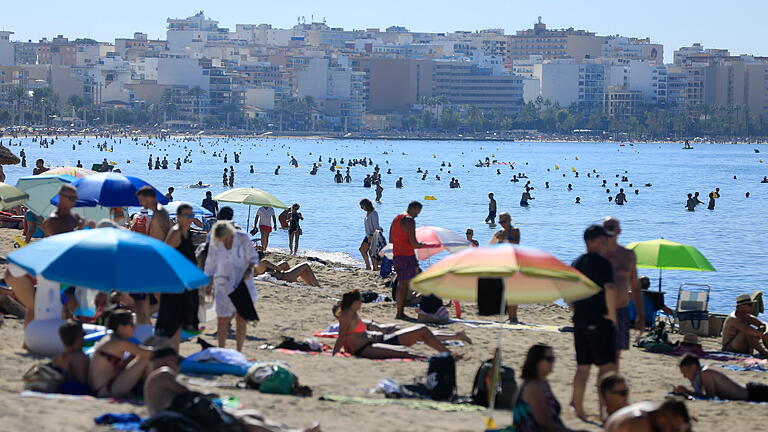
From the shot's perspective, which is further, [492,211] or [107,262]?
[492,211]

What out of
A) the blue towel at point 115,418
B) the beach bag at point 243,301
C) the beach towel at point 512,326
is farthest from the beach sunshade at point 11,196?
the blue towel at point 115,418

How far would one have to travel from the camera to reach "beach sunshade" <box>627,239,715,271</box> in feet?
42.2

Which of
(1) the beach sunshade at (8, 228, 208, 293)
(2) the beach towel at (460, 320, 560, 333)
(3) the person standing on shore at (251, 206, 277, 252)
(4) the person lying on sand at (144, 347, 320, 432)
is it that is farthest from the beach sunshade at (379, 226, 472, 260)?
(3) the person standing on shore at (251, 206, 277, 252)

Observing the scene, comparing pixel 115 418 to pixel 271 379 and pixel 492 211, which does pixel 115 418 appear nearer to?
pixel 271 379

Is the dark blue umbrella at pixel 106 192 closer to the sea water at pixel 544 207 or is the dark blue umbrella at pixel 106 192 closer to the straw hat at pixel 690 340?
the sea water at pixel 544 207

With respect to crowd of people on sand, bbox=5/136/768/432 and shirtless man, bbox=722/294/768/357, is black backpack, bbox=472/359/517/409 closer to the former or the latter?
crowd of people on sand, bbox=5/136/768/432

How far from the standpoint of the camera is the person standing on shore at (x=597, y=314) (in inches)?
336

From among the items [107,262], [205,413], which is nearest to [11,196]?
[107,262]

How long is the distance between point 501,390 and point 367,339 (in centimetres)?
206

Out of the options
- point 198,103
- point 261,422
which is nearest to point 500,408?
point 261,422

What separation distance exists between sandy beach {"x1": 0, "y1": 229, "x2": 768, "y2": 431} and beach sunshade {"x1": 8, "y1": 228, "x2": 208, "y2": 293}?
30.4 inches

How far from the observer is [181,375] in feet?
30.5

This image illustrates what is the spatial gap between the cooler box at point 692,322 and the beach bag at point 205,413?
24.9ft

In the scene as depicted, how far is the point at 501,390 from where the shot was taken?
29.6ft
